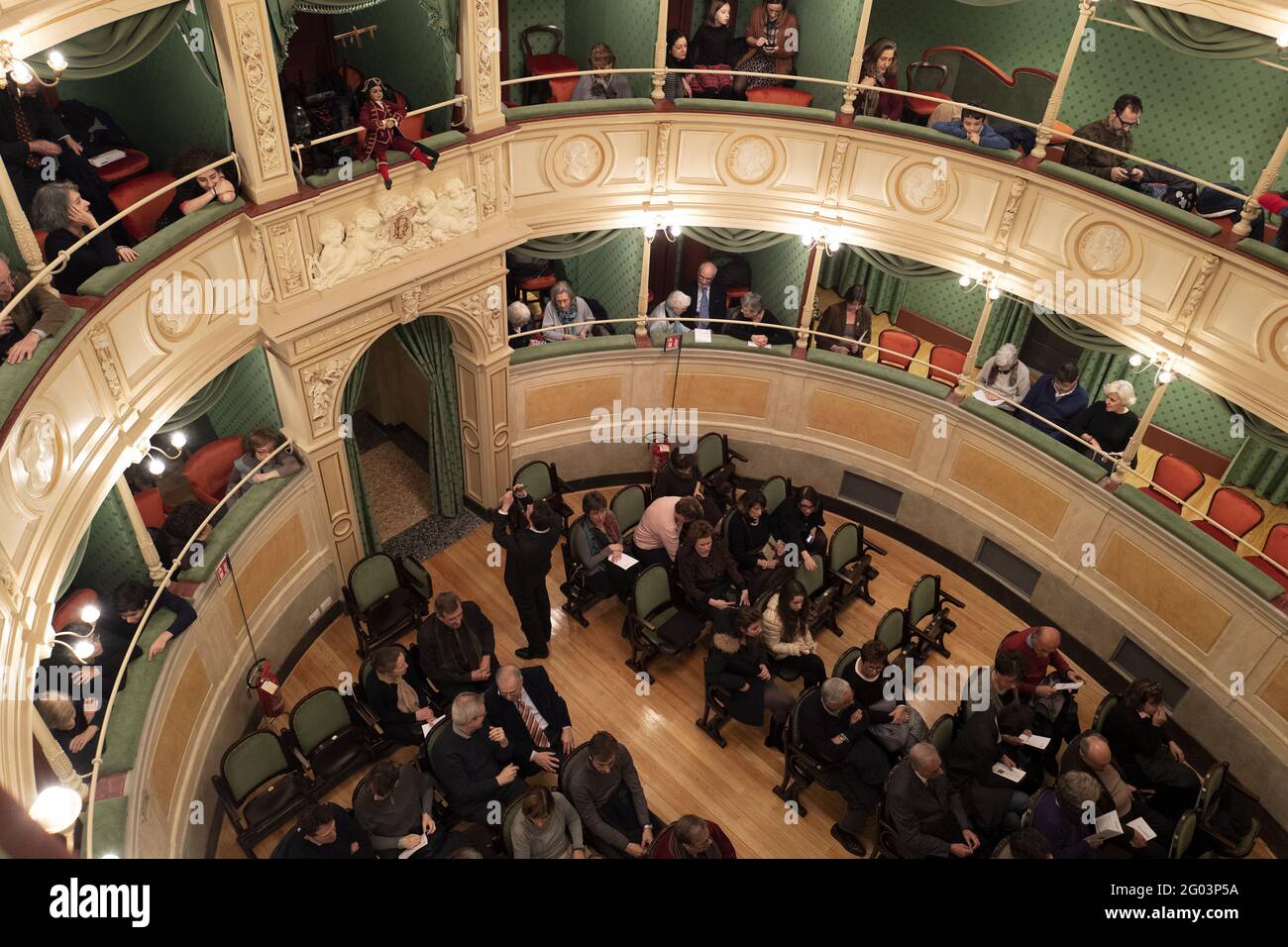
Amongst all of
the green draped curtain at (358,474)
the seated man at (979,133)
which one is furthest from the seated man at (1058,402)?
the green draped curtain at (358,474)

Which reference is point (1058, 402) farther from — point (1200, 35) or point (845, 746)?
point (845, 746)

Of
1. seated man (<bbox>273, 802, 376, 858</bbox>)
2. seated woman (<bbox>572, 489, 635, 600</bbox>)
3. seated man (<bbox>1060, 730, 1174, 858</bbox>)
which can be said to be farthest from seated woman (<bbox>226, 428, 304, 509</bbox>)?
seated man (<bbox>1060, 730, 1174, 858</bbox>)

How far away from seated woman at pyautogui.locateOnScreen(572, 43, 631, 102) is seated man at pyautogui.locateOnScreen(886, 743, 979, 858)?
265 inches

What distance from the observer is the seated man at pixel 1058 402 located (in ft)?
30.8

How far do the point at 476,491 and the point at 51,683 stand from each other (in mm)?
5240

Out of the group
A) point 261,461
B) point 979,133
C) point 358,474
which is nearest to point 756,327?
point 979,133

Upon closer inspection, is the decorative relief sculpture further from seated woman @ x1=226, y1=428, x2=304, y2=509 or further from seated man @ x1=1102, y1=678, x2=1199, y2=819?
seated man @ x1=1102, y1=678, x2=1199, y2=819

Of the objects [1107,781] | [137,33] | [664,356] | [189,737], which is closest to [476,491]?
[664,356]

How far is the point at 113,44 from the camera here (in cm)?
570

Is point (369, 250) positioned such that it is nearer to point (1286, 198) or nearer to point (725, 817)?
point (725, 817)

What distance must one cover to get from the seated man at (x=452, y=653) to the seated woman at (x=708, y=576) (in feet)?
6.42

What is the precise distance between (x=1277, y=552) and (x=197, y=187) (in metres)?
9.82

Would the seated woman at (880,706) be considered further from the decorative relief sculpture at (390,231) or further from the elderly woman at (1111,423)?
the decorative relief sculpture at (390,231)

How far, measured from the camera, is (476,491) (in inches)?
420
